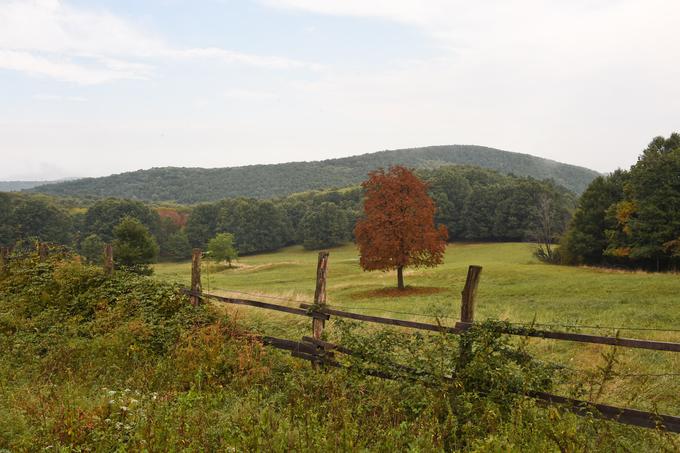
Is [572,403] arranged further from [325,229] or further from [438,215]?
[325,229]

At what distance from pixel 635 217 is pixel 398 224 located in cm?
2662

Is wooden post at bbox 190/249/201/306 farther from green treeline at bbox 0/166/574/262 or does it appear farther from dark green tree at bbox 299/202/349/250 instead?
dark green tree at bbox 299/202/349/250

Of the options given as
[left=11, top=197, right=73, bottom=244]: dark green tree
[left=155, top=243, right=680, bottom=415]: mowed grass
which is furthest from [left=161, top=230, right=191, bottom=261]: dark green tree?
[left=155, top=243, right=680, bottom=415]: mowed grass

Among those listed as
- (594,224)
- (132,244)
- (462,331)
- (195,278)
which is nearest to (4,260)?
(195,278)

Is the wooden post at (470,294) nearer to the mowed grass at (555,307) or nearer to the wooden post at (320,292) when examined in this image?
the mowed grass at (555,307)

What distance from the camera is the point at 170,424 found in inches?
211

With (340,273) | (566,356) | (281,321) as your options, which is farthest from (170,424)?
(340,273)

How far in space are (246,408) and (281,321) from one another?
33.7 feet

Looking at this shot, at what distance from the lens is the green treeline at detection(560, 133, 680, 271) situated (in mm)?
38000

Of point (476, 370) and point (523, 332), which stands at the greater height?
point (523, 332)

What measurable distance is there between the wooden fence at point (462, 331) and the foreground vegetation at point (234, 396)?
0.63ft

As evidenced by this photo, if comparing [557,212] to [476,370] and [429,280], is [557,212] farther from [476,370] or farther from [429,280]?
[476,370]

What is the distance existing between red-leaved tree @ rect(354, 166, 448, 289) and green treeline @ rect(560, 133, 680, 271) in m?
21.8

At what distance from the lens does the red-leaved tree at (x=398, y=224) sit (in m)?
28.4
